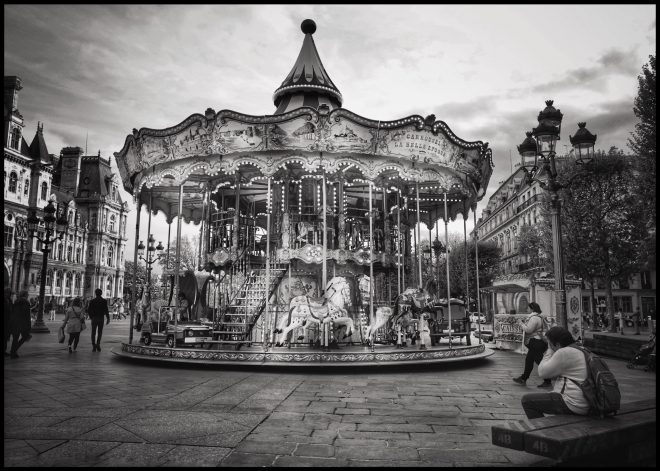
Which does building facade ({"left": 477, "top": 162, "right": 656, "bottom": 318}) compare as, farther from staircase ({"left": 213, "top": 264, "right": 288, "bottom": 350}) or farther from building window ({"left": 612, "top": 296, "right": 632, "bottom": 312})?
staircase ({"left": 213, "top": 264, "right": 288, "bottom": 350})

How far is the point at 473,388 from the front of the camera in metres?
8.10

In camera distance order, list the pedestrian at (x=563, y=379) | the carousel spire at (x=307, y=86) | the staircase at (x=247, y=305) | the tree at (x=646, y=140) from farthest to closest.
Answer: the tree at (x=646, y=140), the carousel spire at (x=307, y=86), the staircase at (x=247, y=305), the pedestrian at (x=563, y=379)

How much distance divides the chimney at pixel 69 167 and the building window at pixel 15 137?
59.9 ft

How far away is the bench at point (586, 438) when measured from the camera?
11.3 feet

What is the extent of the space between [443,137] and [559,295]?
5.23 m

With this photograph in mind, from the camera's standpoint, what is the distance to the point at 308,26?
1611 centimetres

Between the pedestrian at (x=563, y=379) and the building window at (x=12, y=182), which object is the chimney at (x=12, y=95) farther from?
the pedestrian at (x=563, y=379)

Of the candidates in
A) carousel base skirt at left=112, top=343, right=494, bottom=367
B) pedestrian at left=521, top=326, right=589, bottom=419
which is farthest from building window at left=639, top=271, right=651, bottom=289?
pedestrian at left=521, top=326, right=589, bottom=419

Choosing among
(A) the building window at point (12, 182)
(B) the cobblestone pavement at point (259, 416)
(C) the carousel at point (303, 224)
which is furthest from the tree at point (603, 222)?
(A) the building window at point (12, 182)

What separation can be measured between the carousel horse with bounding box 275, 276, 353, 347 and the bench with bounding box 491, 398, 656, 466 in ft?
24.0

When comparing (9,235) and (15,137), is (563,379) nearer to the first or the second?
(15,137)

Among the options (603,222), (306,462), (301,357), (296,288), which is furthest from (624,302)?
(306,462)

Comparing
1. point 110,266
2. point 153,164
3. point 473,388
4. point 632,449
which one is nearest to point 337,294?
point 473,388

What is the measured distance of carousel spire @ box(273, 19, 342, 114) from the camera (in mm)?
15117
